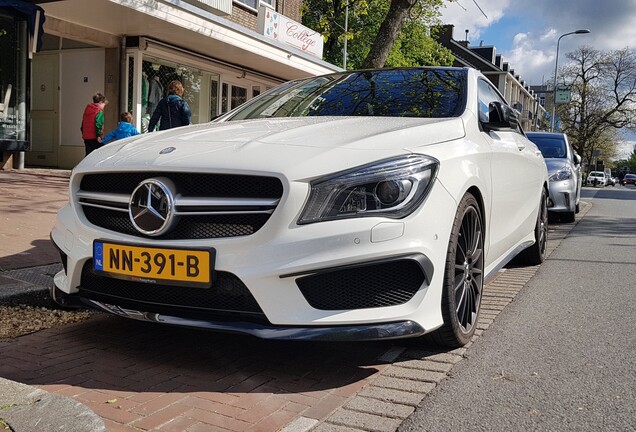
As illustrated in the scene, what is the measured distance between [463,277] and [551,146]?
8744mm

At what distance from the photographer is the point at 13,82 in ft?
37.6

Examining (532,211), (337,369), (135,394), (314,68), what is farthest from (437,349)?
(314,68)

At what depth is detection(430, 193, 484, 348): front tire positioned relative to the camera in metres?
2.93

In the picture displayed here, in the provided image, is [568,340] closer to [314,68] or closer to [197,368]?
[197,368]

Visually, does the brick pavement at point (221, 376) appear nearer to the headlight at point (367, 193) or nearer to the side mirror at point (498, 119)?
the headlight at point (367, 193)

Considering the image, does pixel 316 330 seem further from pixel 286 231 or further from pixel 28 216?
pixel 28 216

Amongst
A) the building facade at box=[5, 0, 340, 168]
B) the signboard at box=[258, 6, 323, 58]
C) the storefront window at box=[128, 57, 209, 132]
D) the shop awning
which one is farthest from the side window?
the signboard at box=[258, 6, 323, 58]

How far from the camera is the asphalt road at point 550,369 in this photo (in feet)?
7.96

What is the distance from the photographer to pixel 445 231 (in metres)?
2.86

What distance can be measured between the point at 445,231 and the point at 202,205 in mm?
1138

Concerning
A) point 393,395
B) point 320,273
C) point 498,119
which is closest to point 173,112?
point 498,119

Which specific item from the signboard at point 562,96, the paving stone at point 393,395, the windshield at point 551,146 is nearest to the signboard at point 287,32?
the windshield at point 551,146

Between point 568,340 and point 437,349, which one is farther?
point 568,340

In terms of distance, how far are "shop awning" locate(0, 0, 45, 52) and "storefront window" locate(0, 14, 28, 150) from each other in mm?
255
